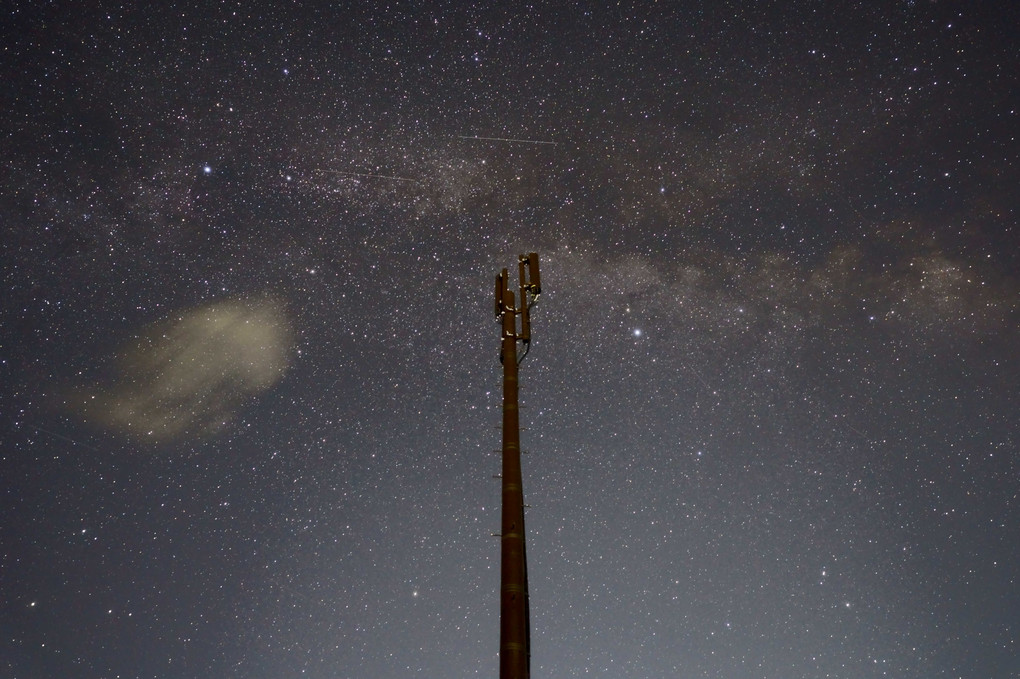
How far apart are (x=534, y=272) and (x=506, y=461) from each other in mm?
2628

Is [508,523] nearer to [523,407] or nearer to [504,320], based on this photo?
[523,407]

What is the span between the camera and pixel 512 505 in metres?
6.43

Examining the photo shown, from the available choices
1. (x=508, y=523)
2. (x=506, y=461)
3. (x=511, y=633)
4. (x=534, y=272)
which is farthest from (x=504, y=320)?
(x=511, y=633)

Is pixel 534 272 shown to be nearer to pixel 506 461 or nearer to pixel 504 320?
pixel 504 320

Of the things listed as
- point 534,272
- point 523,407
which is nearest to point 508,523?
point 523,407

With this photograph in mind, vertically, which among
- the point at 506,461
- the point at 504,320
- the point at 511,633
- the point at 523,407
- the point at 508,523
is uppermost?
the point at 504,320

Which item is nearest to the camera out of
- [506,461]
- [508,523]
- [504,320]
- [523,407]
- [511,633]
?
[511,633]

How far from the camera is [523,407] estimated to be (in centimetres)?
760

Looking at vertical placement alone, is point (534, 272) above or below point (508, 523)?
above

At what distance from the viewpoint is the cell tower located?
564 centimetres

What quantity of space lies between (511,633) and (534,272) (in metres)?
4.25

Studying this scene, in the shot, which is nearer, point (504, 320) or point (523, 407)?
point (523, 407)

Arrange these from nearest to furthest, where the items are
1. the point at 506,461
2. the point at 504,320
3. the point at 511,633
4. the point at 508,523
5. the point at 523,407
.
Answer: the point at 511,633, the point at 508,523, the point at 506,461, the point at 523,407, the point at 504,320

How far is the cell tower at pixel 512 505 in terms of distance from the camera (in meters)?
5.64
